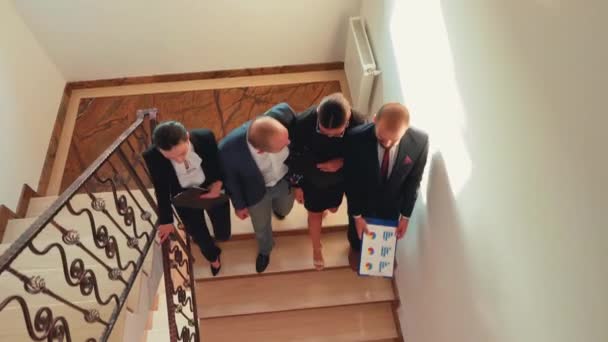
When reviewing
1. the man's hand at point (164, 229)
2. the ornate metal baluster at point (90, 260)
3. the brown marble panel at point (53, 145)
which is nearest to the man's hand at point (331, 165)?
the man's hand at point (164, 229)

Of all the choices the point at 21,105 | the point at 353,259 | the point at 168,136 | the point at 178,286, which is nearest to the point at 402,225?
the point at 353,259

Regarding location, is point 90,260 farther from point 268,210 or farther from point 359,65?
point 359,65

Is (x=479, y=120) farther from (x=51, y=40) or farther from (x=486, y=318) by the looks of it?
(x=51, y=40)

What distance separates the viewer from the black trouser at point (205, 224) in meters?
2.68

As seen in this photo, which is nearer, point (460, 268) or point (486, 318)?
point (486, 318)

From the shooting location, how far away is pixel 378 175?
7.79 ft

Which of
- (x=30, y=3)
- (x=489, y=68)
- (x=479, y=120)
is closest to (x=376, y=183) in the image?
(x=479, y=120)

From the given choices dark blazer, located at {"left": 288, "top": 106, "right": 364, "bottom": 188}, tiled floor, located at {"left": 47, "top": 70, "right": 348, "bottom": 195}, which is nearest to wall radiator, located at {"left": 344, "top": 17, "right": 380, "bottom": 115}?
tiled floor, located at {"left": 47, "top": 70, "right": 348, "bottom": 195}

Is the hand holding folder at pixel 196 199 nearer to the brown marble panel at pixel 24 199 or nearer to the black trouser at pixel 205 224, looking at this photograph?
the black trouser at pixel 205 224

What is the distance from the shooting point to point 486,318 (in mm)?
1924

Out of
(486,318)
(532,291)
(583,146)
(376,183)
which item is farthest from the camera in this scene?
(376,183)

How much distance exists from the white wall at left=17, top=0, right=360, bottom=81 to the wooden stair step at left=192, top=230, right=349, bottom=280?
7.02 ft

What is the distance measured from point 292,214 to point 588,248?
2446mm

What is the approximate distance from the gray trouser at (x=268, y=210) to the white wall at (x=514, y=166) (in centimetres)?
90
